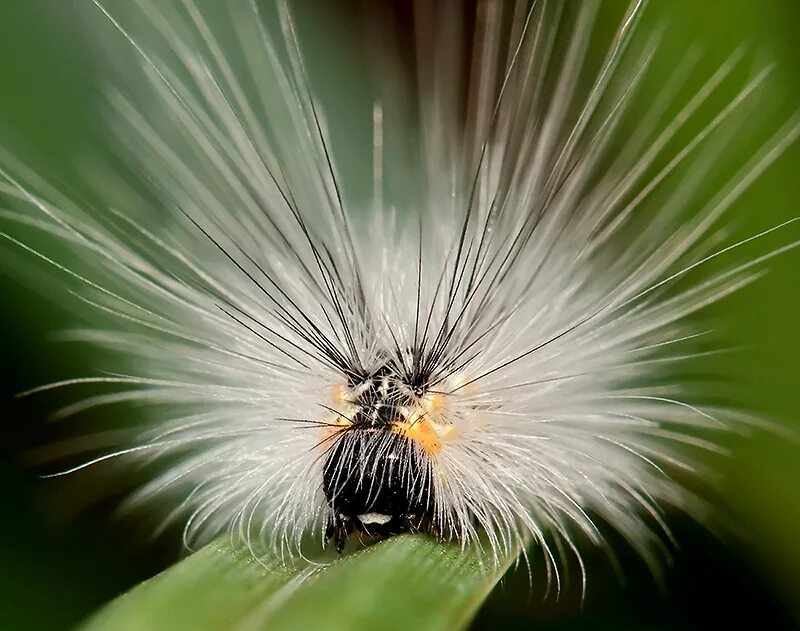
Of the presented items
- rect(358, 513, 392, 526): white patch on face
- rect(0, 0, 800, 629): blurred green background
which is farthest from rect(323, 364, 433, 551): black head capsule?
rect(0, 0, 800, 629): blurred green background

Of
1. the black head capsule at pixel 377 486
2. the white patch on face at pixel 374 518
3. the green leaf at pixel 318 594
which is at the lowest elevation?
the green leaf at pixel 318 594

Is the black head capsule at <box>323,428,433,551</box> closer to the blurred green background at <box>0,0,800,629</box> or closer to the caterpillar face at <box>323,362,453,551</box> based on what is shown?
the caterpillar face at <box>323,362,453,551</box>

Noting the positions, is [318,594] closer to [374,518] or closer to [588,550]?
[374,518]

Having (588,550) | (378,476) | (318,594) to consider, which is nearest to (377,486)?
(378,476)

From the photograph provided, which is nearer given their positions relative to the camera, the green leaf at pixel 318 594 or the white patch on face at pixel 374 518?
the green leaf at pixel 318 594

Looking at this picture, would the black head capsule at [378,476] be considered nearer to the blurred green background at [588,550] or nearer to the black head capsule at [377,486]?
the black head capsule at [377,486]

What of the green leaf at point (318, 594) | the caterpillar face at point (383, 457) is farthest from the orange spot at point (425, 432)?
the green leaf at point (318, 594)

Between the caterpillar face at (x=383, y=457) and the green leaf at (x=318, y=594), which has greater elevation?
the caterpillar face at (x=383, y=457)
